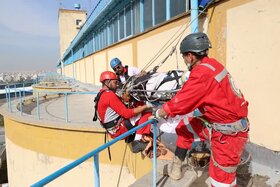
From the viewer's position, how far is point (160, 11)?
7418mm

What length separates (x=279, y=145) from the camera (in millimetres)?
3543

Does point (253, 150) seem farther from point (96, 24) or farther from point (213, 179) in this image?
point (96, 24)

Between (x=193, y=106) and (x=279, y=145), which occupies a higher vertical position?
(x=193, y=106)

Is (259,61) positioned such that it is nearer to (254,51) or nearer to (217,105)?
(254,51)

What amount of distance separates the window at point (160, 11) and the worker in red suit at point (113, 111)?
3.93 m

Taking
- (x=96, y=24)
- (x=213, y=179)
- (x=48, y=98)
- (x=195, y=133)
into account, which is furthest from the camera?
(x=96, y=24)

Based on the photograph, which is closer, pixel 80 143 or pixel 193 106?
pixel 193 106

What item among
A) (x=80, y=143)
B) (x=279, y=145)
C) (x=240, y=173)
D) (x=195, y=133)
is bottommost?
(x=80, y=143)

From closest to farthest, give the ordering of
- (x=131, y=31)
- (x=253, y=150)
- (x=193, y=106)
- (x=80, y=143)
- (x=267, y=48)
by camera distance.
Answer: (x=193, y=106)
(x=267, y=48)
(x=253, y=150)
(x=80, y=143)
(x=131, y=31)

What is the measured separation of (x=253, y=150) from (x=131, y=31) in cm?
737

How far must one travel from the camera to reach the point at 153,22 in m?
7.91

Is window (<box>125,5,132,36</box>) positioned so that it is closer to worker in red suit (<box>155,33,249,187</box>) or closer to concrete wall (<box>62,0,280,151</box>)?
concrete wall (<box>62,0,280,151</box>)

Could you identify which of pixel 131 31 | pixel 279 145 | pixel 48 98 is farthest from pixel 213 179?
pixel 48 98

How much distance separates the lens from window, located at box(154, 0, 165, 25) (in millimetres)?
7184
